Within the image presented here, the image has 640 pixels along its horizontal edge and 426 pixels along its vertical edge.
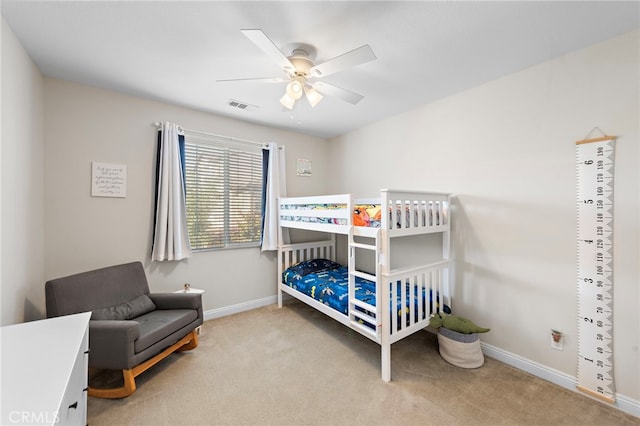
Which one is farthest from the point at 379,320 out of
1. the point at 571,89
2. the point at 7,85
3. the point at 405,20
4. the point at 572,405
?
the point at 7,85

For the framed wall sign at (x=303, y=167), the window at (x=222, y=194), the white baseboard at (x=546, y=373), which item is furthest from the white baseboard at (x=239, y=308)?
the white baseboard at (x=546, y=373)

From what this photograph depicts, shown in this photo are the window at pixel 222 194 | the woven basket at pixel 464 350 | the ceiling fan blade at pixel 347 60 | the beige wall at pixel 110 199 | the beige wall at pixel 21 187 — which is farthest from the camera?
the window at pixel 222 194

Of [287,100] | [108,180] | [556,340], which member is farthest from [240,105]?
[556,340]

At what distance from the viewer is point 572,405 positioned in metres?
1.77

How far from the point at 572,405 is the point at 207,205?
3.67m

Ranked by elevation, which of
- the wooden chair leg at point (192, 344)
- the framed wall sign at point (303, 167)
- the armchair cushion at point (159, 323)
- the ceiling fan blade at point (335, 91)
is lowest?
the wooden chair leg at point (192, 344)

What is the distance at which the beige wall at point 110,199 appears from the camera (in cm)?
232

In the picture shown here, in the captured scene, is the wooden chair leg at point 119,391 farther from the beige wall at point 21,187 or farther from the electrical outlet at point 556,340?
the electrical outlet at point 556,340

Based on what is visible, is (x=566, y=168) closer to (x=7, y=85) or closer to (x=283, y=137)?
(x=283, y=137)

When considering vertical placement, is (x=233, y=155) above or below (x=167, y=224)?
above

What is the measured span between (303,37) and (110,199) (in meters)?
2.37

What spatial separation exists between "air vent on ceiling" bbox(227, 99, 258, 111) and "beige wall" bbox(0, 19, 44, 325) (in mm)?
1500

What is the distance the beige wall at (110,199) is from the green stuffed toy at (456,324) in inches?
90.9

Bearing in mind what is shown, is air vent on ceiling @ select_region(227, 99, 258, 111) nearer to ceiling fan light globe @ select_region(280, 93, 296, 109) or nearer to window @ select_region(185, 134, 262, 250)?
window @ select_region(185, 134, 262, 250)
